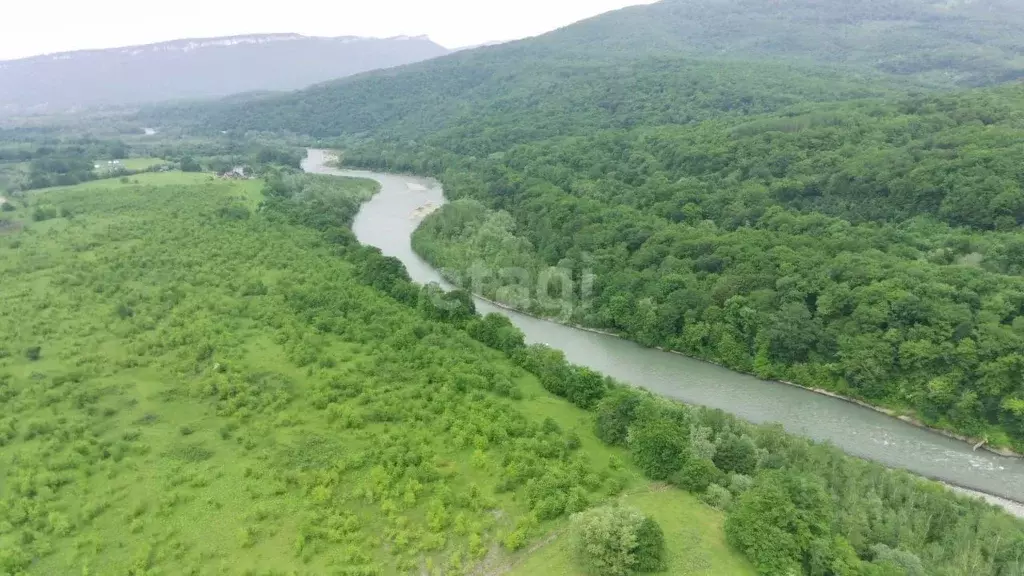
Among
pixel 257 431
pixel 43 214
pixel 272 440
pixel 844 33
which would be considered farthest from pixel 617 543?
pixel 844 33

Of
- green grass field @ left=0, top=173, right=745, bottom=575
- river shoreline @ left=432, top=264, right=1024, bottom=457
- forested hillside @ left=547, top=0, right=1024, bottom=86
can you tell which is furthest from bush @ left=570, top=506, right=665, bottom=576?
forested hillside @ left=547, top=0, right=1024, bottom=86

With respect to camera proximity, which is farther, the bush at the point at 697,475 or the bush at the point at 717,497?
the bush at the point at 697,475

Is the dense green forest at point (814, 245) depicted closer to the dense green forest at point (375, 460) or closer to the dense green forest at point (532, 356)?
the dense green forest at point (532, 356)

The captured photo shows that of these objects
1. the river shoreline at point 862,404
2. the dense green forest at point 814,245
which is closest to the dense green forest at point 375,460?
the river shoreline at point 862,404

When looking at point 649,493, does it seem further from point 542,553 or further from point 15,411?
point 15,411

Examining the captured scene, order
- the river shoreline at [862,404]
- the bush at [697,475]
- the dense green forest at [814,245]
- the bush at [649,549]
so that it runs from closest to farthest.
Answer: the bush at [649,549]
the bush at [697,475]
the river shoreline at [862,404]
the dense green forest at [814,245]

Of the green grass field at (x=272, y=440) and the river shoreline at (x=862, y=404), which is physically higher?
the green grass field at (x=272, y=440)

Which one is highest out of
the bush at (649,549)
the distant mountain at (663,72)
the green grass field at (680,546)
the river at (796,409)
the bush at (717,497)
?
the distant mountain at (663,72)
